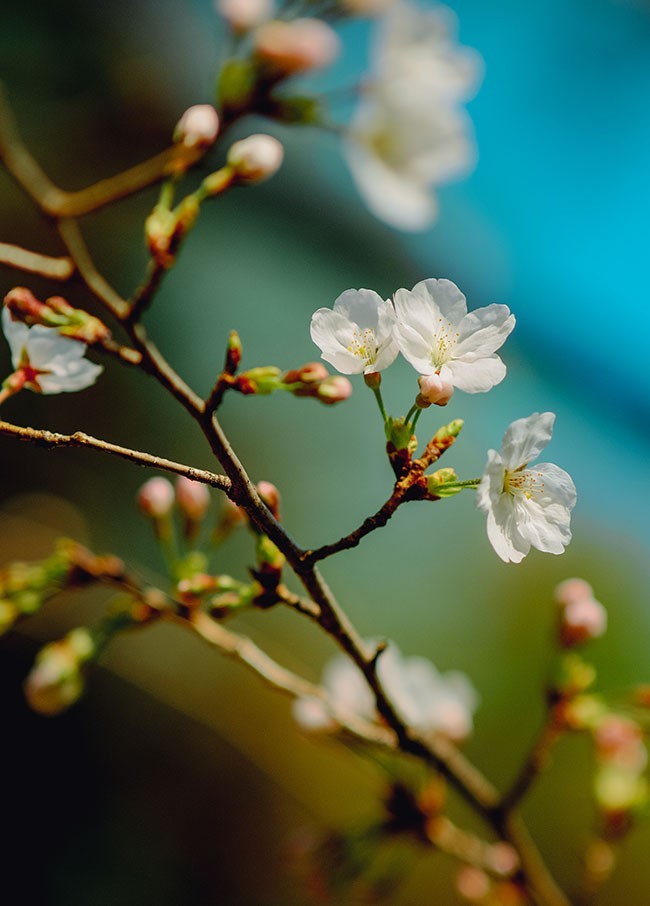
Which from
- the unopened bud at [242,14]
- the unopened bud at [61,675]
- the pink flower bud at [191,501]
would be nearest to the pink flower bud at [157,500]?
the pink flower bud at [191,501]

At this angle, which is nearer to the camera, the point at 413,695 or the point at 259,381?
the point at 259,381

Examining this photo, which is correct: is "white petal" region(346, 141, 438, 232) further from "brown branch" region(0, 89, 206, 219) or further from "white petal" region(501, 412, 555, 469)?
"white petal" region(501, 412, 555, 469)

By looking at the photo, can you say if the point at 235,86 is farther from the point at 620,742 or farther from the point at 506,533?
the point at 620,742

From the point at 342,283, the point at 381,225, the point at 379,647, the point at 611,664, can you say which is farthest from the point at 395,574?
the point at 379,647

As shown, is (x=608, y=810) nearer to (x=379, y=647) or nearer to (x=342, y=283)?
(x=379, y=647)

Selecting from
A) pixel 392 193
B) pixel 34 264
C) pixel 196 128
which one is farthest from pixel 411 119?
pixel 34 264

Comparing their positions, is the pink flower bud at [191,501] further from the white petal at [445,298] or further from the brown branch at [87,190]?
the white petal at [445,298]
